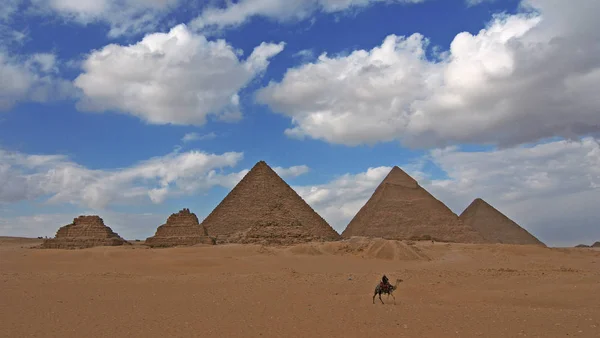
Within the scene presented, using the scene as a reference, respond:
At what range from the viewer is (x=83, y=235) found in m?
35.7

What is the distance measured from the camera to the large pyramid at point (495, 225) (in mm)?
75562

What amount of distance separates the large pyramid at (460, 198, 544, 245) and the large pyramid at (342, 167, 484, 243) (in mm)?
12494

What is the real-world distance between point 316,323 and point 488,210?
7470cm

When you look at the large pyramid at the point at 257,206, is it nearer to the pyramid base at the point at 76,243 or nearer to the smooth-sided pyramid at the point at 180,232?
the smooth-sided pyramid at the point at 180,232

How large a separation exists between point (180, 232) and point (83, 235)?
6.71 meters

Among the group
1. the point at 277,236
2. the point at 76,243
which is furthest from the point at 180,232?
the point at 277,236

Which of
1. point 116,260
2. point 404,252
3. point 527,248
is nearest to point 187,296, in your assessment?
point 116,260

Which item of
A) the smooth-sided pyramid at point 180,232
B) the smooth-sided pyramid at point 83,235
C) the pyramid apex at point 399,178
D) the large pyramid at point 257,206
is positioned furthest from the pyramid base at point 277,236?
the pyramid apex at point 399,178

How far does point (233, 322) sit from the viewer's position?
9.17 metres

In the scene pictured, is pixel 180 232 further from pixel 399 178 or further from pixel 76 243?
pixel 399 178

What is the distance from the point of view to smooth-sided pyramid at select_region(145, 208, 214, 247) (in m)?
36.8

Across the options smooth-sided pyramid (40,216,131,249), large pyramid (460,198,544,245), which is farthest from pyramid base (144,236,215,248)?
large pyramid (460,198,544,245)

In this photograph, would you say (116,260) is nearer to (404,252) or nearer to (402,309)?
(404,252)

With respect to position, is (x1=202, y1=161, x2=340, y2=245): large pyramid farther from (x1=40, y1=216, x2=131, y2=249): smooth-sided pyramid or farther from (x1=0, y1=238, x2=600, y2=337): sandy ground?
(x1=0, y1=238, x2=600, y2=337): sandy ground
